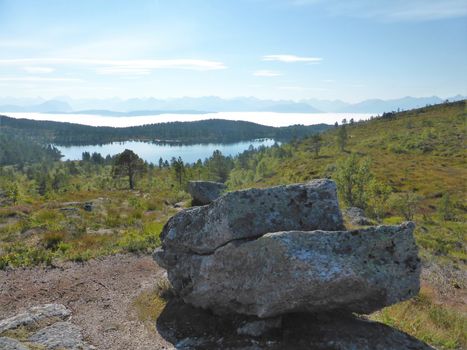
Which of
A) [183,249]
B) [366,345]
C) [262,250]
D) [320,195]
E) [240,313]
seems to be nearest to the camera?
[366,345]

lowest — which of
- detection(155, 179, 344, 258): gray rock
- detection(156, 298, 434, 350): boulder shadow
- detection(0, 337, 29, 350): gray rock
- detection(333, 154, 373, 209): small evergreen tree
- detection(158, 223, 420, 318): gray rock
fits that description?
detection(333, 154, 373, 209): small evergreen tree

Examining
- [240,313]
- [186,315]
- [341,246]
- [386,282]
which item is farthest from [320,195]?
[186,315]

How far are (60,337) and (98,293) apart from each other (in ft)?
12.5

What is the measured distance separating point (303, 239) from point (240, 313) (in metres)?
3.08

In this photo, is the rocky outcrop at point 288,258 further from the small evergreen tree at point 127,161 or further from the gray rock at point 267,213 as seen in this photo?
the small evergreen tree at point 127,161

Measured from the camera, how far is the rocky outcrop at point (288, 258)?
10.4m

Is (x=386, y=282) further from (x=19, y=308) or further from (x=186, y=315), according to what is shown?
(x=19, y=308)

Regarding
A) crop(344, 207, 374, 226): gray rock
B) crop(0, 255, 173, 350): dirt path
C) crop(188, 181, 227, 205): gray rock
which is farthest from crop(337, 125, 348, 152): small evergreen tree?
crop(0, 255, 173, 350): dirt path

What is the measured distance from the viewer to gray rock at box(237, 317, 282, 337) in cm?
1109

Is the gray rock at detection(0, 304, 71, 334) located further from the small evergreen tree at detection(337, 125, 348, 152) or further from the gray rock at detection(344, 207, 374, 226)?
the small evergreen tree at detection(337, 125, 348, 152)

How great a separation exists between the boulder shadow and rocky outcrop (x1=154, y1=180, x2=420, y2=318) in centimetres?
43

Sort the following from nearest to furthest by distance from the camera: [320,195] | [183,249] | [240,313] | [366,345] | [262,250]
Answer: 1. [366,345]
2. [262,250]
3. [240,313]
4. [320,195]
5. [183,249]

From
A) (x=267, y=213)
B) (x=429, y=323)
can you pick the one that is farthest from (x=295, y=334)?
(x=429, y=323)

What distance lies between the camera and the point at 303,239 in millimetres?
10680
